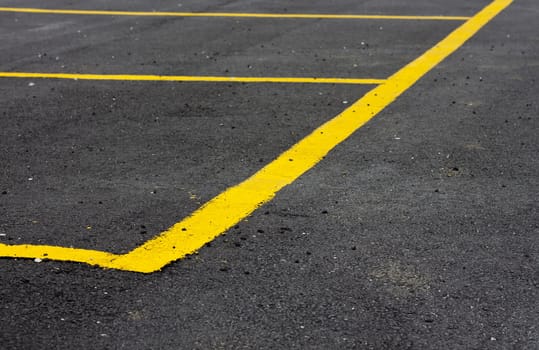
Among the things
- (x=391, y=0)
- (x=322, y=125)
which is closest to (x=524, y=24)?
(x=391, y=0)

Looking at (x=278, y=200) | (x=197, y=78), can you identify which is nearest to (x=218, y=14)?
(x=197, y=78)

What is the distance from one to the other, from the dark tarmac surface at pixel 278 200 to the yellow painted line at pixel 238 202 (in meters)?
0.10

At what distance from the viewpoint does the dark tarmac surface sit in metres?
4.50

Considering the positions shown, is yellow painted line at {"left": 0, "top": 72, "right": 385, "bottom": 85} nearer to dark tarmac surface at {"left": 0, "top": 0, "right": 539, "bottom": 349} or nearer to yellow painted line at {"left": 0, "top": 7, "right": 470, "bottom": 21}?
dark tarmac surface at {"left": 0, "top": 0, "right": 539, "bottom": 349}

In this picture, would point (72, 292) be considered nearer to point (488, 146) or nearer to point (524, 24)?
point (488, 146)

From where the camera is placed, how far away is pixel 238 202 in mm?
6152

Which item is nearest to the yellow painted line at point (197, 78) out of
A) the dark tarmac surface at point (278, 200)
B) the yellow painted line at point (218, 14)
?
the dark tarmac surface at point (278, 200)

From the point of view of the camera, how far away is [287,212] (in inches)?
234

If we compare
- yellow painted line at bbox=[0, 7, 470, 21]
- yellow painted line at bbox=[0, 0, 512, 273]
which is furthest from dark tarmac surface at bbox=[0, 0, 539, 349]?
yellow painted line at bbox=[0, 7, 470, 21]

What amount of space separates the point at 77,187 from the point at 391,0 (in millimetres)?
10006

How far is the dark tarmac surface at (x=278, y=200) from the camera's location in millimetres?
4504

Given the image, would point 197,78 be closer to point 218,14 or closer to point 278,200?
point 278,200

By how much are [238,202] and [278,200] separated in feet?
0.84

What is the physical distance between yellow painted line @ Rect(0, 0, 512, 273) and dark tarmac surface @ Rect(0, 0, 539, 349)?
100mm
